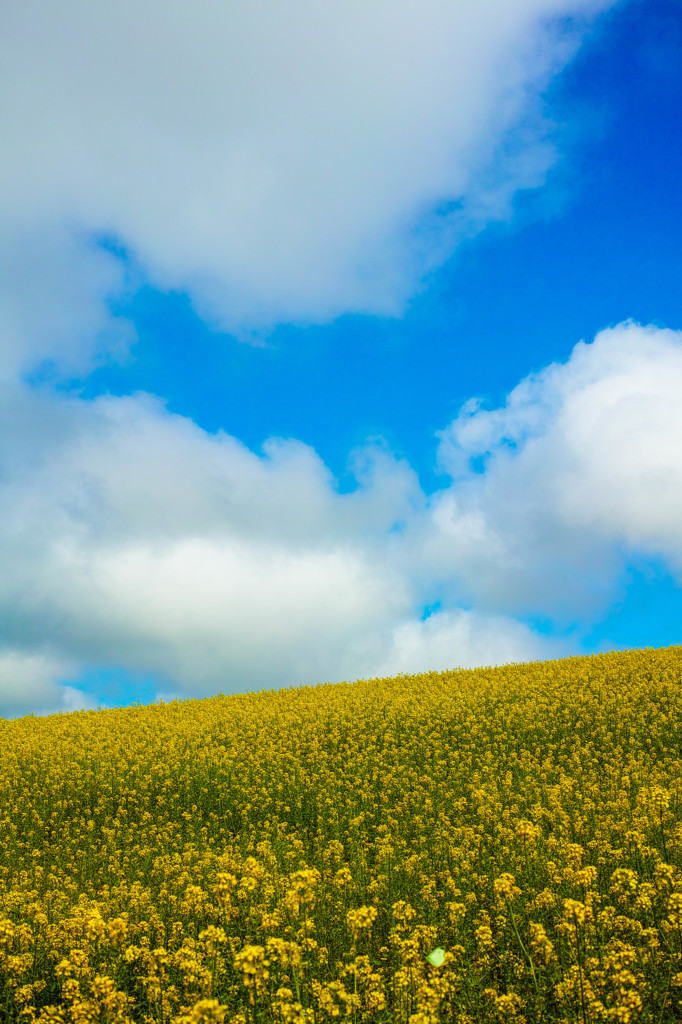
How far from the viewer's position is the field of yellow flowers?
7.40 m

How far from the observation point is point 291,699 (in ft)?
99.2

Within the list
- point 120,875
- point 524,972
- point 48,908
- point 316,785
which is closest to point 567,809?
point 316,785

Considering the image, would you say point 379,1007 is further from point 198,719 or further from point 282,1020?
point 198,719

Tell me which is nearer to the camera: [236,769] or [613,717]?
[236,769]

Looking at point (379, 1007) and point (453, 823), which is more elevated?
point (453, 823)

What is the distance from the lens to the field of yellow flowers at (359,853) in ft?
Answer: 24.3

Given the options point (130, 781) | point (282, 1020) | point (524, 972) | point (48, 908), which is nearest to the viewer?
point (282, 1020)

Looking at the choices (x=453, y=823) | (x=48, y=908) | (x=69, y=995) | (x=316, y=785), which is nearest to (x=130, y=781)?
(x=316, y=785)

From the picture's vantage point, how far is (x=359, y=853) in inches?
588

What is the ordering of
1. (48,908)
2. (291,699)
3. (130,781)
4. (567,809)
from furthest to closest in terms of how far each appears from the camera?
(291,699) < (130,781) < (567,809) < (48,908)

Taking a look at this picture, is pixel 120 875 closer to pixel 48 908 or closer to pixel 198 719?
pixel 48 908

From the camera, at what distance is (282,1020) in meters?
6.77

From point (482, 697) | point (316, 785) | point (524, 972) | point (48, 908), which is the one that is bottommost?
point (524, 972)

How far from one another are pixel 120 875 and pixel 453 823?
7476 millimetres
